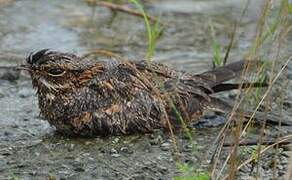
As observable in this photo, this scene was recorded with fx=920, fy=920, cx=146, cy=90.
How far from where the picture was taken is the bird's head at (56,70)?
6.09 meters

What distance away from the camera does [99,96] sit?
6.09 m

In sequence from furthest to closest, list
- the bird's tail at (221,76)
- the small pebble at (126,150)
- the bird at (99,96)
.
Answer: the bird's tail at (221,76), the bird at (99,96), the small pebble at (126,150)

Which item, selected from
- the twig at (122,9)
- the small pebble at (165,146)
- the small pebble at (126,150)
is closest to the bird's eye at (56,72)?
the small pebble at (126,150)

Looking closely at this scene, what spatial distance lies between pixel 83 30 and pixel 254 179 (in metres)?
4.55

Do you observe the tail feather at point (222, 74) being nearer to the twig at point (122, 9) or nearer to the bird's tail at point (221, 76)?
the bird's tail at point (221, 76)

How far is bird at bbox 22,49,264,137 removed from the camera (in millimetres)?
6055

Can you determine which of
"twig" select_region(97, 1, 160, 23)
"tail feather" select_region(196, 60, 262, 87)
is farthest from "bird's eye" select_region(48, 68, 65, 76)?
"twig" select_region(97, 1, 160, 23)

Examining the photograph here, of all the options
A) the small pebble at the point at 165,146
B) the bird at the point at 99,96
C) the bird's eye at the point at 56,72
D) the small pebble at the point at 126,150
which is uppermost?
the bird's eye at the point at 56,72

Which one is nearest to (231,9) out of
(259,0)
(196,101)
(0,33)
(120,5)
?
(259,0)

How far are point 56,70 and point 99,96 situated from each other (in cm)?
34

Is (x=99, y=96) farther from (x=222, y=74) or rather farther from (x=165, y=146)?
(x=222, y=74)

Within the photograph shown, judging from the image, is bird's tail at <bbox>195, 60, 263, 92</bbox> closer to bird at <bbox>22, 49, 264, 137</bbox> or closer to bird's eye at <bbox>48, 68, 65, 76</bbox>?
bird at <bbox>22, 49, 264, 137</bbox>

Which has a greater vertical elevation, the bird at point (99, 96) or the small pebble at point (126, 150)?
the bird at point (99, 96)

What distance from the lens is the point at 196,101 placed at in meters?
6.33
